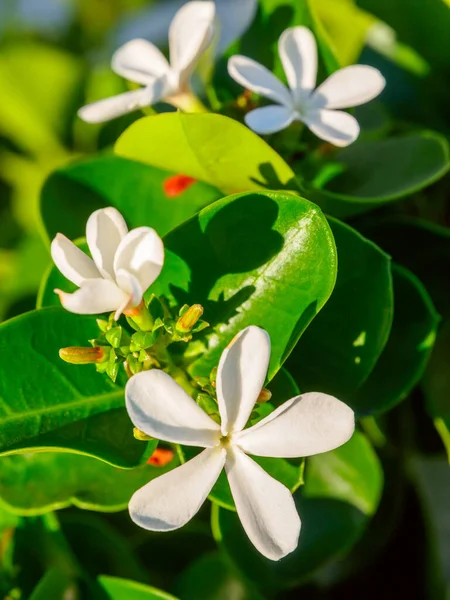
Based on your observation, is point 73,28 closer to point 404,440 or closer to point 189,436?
point 404,440

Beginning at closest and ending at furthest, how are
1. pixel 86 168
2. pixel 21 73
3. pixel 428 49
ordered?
pixel 86 168, pixel 428 49, pixel 21 73

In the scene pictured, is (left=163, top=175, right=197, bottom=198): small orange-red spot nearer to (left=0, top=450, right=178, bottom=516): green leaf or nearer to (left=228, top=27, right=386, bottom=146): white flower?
(left=228, top=27, right=386, bottom=146): white flower

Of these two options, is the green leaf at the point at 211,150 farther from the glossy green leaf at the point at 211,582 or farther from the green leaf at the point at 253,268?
the glossy green leaf at the point at 211,582

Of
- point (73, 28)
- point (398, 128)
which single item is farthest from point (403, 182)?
point (73, 28)

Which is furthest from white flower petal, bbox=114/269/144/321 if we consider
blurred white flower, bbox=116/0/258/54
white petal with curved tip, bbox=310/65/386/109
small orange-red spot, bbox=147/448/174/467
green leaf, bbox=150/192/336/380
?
blurred white flower, bbox=116/0/258/54

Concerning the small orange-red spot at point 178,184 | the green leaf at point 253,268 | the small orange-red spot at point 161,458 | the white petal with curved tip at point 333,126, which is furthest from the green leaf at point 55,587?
the white petal with curved tip at point 333,126

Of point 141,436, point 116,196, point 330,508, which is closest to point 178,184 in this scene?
point 116,196
